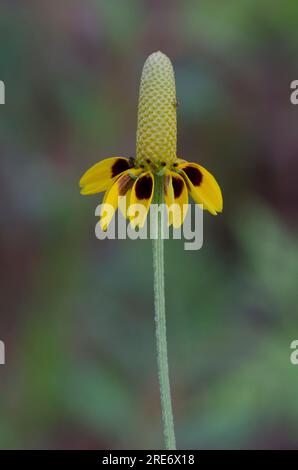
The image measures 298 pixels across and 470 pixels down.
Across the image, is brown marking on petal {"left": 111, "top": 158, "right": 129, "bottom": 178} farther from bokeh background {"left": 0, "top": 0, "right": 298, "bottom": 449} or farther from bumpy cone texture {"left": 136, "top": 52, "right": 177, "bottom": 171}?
bokeh background {"left": 0, "top": 0, "right": 298, "bottom": 449}

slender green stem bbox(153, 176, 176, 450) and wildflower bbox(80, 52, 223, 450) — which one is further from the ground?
wildflower bbox(80, 52, 223, 450)

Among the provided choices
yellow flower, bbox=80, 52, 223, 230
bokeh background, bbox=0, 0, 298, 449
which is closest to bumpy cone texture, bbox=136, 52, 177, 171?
yellow flower, bbox=80, 52, 223, 230

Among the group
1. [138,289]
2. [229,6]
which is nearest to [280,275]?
[138,289]

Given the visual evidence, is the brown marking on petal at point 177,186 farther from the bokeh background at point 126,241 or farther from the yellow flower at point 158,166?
the bokeh background at point 126,241

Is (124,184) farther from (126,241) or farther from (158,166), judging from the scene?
(126,241)

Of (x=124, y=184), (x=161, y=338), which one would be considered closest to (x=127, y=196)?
(x=124, y=184)

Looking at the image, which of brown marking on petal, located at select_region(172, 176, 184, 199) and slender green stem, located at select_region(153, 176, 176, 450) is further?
brown marking on petal, located at select_region(172, 176, 184, 199)

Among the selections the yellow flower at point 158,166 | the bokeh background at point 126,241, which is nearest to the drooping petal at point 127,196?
the yellow flower at point 158,166

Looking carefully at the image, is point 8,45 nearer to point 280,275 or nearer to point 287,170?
point 287,170
